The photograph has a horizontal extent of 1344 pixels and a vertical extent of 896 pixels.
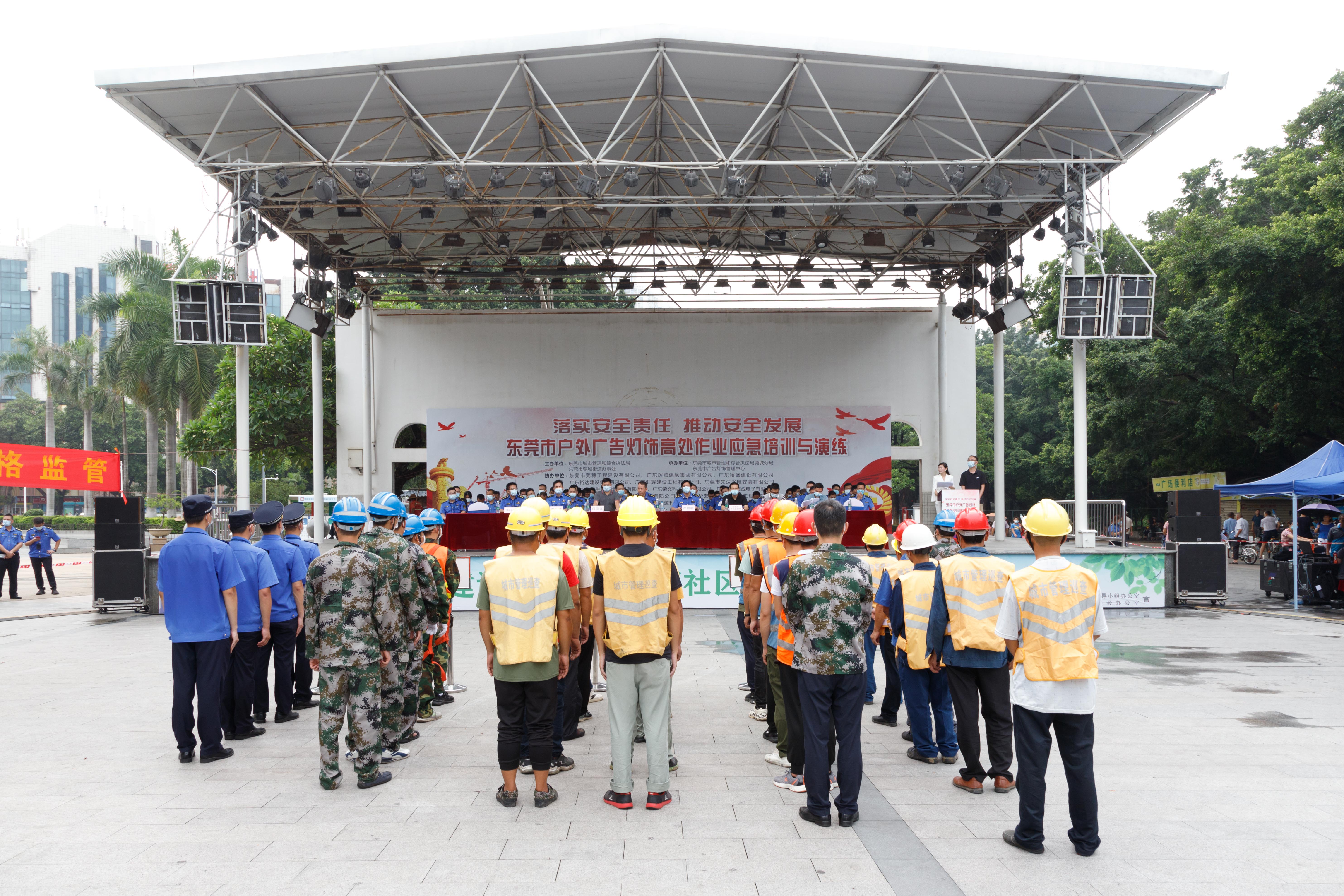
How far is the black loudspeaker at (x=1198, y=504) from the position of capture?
12641 millimetres

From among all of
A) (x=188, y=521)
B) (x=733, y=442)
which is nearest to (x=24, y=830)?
(x=188, y=521)

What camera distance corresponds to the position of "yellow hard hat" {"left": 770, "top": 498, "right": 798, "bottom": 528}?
5.26m

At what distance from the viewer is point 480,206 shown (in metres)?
14.5

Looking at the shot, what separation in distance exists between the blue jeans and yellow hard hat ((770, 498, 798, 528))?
3.63 ft

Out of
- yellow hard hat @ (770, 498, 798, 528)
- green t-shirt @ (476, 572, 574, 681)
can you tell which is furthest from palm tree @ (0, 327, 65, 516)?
yellow hard hat @ (770, 498, 798, 528)

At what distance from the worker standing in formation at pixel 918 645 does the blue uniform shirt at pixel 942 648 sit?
41cm

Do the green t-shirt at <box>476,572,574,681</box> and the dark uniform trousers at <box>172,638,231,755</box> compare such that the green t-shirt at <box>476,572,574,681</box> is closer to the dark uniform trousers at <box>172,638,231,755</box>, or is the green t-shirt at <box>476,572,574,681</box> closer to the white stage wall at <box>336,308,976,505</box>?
the dark uniform trousers at <box>172,638,231,755</box>

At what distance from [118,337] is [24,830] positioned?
30.7 m

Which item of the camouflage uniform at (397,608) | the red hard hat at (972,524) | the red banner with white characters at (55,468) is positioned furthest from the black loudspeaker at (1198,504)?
the red banner with white characters at (55,468)

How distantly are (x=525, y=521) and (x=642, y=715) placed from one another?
3.80ft

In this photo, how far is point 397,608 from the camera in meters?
4.96

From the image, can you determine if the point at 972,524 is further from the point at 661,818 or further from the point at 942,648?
the point at 661,818

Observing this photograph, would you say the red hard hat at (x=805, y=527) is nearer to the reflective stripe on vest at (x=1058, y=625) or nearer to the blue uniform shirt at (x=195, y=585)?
the reflective stripe on vest at (x=1058, y=625)

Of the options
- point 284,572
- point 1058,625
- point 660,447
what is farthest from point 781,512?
point 660,447
